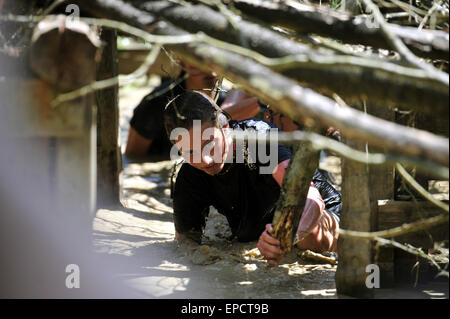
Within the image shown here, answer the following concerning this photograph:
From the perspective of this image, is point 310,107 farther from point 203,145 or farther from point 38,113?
point 203,145

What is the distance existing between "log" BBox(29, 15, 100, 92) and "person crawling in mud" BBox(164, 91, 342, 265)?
4.50ft

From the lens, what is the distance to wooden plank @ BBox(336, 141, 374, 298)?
3205 millimetres

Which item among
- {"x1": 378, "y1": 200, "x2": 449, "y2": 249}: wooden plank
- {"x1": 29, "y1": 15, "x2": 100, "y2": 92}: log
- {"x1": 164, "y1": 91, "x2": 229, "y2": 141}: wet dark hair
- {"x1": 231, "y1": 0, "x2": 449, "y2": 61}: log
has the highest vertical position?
{"x1": 231, "y1": 0, "x2": 449, "y2": 61}: log

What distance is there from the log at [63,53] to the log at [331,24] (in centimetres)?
75

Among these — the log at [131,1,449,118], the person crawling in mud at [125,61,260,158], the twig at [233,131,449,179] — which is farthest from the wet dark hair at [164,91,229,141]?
the person crawling in mud at [125,61,260,158]

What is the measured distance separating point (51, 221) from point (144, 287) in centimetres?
83

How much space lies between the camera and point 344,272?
3281 millimetres

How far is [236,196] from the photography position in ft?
14.9

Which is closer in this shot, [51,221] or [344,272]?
[51,221]

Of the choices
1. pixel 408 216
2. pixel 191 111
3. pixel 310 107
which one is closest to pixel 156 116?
pixel 191 111

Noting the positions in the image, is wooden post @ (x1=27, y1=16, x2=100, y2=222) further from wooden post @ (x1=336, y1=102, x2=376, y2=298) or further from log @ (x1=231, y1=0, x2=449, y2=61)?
wooden post @ (x1=336, y1=102, x2=376, y2=298)

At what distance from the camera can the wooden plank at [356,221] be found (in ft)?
10.5

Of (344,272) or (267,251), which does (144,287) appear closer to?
(267,251)

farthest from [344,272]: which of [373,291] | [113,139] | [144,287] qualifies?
[113,139]
